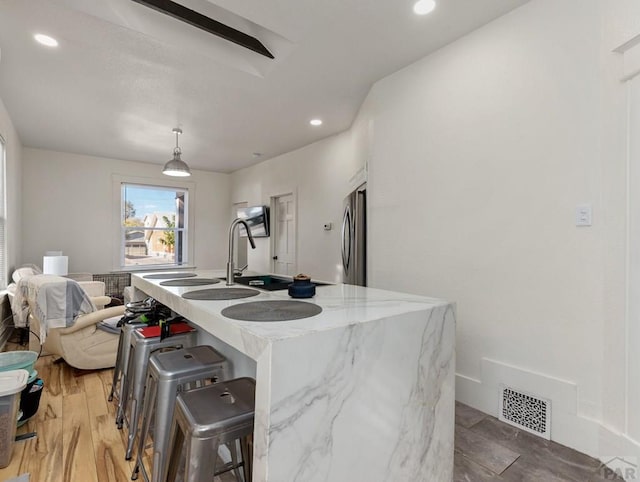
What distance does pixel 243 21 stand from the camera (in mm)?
2404

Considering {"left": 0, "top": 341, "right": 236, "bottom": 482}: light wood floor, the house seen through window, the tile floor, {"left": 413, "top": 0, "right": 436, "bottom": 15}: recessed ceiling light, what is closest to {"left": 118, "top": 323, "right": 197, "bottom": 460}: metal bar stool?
{"left": 0, "top": 341, "right": 236, "bottom": 482}: light wood floor

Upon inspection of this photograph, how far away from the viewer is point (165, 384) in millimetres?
1420

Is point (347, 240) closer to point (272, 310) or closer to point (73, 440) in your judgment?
point (272, 310)

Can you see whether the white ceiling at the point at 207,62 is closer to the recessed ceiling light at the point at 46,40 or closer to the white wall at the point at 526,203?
the recessed ceiling light at the point at 46,40

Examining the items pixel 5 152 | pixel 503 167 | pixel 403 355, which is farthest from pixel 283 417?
pixel 5 152

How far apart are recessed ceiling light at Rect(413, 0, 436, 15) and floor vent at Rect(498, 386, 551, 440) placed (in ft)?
7.87

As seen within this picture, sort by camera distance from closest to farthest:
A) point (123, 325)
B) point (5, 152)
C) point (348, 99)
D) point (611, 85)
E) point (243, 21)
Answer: point (611, 85)
point (123, 325)
point (243, 21)
point (348, 99)
point (5, 152)

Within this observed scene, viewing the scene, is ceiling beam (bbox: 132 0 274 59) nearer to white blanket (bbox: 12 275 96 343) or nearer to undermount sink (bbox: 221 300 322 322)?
undermount sink (bbox: 221 300 322 322)

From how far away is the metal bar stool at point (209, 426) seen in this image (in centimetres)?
104

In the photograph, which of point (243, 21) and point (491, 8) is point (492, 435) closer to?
point (491, 8)

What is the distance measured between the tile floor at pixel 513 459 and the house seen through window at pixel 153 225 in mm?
5920

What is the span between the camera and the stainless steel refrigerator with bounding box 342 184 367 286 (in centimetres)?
333

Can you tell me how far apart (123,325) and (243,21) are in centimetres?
233

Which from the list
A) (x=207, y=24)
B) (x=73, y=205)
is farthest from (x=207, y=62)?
(x=73, y=205)
